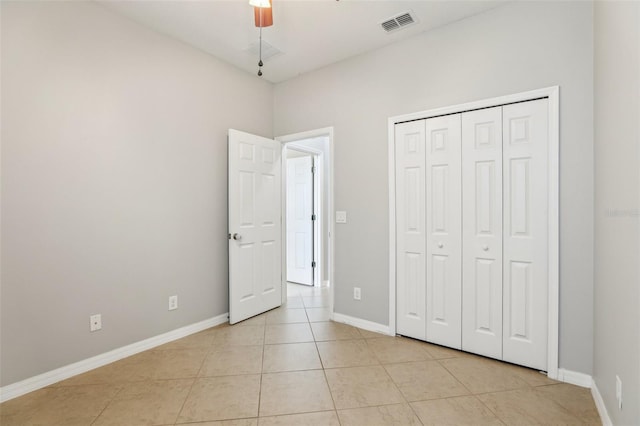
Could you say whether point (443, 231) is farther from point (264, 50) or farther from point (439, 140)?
point (264, 50)

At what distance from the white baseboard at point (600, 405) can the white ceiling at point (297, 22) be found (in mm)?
2717

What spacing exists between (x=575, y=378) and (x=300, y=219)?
12.0 ft

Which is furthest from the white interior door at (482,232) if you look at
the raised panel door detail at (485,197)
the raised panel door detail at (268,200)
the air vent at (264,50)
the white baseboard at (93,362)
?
the white baseboard at (93,362)

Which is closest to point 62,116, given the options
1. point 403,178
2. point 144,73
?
point 144,73

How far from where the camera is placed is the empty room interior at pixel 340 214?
1.81 metres

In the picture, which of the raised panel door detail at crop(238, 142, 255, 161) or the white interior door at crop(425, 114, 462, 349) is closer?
the white interior door at crop(425, 114, 462, 349)

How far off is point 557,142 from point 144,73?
322cm

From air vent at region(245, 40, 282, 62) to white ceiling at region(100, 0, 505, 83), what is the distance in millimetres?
32

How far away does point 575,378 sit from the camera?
2.03m

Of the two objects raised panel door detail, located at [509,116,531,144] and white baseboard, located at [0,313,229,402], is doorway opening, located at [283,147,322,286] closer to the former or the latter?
white baseboard, located at [0,313,229,402]

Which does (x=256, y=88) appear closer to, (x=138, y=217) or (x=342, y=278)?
(x=138, y=217)

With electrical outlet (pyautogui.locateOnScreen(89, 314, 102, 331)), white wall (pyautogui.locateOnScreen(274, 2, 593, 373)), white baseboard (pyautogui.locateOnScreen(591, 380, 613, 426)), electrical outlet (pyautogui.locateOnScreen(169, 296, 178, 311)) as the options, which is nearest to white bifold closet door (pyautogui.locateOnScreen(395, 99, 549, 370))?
white wall (pyautogui.locateOnScreen(274, 2, 593, 373))

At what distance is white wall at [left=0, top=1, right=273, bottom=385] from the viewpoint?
6.40ft

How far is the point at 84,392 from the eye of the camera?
199 cm
